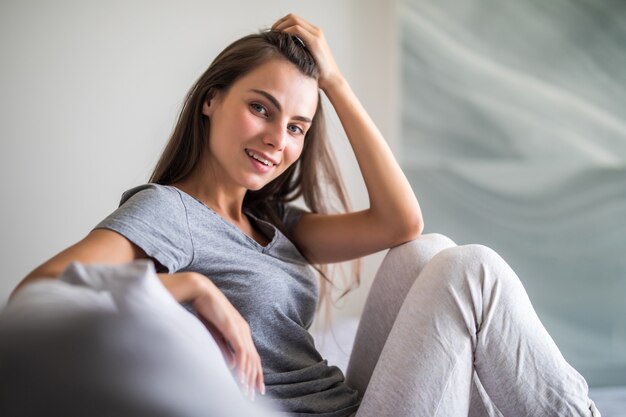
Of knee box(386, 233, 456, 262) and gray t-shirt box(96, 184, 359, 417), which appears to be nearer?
gray t-shirt box(96, 184, 359, 417)

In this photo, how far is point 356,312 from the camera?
2900 mm

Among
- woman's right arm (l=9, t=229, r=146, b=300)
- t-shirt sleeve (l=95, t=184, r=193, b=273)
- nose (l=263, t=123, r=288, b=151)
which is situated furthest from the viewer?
nose (l=263, t=123, r=288, b=151)

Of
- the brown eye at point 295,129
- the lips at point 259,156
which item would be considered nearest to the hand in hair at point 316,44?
the brown eye at point 295,129

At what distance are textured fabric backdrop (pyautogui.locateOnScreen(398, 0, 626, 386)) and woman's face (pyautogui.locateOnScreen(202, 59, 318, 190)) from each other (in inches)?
53.1

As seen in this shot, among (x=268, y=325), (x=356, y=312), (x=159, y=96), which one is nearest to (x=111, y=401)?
(x=268, y=325)

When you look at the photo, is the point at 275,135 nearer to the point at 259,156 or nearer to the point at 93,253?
the point at 259,156

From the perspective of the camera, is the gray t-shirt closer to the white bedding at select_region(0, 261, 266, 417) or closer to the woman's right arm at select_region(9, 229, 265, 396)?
the woman's right arm at select_region(9, 229, 265, 396)

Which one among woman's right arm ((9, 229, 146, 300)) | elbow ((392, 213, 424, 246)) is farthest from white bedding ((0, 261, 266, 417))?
Answer: elbow ((392, 213, 424, 246))

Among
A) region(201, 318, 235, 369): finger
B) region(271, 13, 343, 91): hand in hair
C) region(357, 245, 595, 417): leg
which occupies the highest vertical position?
region(271, 13, 343, 91): hand in hair

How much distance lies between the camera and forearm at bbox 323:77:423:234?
1.53 m

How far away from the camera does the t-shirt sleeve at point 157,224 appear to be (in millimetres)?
1077

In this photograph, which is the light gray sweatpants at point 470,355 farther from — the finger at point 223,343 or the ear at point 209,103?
the ear at point 209,103

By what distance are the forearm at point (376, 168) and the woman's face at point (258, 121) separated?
0.47 feet

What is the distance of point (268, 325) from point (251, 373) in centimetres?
33
